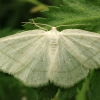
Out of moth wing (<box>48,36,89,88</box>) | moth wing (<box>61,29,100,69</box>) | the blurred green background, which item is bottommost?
the blurred green background

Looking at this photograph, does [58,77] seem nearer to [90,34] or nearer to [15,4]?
[90,34]

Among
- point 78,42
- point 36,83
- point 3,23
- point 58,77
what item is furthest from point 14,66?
point 3,23

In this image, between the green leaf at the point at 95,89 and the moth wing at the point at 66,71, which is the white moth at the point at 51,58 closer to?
the moth wing at the point at 66,71

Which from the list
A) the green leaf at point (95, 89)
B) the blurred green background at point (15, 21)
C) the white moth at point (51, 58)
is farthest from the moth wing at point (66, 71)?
the blurred green background at point (15, 21)

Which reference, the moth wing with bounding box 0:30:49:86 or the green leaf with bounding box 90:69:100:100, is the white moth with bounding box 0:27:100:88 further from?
the green leaf with bounding box 90:69:100:100

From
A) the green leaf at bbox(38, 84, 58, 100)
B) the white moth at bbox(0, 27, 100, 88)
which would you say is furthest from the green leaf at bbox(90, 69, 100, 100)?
the green leaf at bbox(38, 84, 58, 100)

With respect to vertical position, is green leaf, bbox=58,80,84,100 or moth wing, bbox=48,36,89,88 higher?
moth wing, bbox=48,36,89,88
